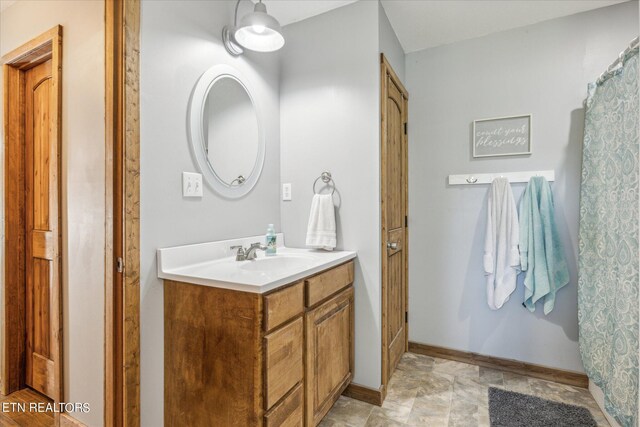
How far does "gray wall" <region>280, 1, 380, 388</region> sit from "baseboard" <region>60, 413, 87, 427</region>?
143cm

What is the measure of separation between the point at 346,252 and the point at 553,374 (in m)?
1.71

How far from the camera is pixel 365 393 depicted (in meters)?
1.98

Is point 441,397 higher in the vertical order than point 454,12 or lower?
lower

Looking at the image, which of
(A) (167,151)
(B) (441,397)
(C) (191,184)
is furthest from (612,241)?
(A) (167,151)

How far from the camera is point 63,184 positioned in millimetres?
1603

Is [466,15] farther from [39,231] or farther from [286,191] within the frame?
[39,231]

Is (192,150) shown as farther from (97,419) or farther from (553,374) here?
(553,374)

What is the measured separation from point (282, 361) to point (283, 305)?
0.75 feet

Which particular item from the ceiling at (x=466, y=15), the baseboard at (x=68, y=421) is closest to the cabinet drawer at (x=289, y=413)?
the baseboard at (x=68, y=421)

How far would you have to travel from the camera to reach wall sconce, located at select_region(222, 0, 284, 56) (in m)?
1.60

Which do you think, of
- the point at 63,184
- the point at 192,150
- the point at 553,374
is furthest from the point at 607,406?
the point at 63,184

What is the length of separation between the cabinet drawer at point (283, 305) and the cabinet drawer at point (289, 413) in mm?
331

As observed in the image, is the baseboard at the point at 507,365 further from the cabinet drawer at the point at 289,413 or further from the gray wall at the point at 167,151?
the gray wall at the point at 167,151

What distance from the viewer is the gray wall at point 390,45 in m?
2.03
